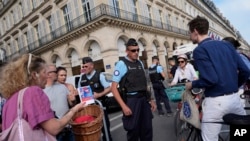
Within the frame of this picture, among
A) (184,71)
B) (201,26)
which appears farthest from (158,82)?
(201,26)

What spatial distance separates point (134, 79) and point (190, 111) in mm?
1023

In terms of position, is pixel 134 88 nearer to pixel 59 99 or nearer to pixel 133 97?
pixel 133 97

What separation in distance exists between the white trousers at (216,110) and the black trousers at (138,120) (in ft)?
4.04

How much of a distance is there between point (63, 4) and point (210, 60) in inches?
940

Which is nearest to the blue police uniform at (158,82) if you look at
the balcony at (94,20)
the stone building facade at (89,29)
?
the stone building facade at (89,29)

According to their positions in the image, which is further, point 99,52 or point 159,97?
point 99,52

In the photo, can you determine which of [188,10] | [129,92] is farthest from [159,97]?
[188,10]

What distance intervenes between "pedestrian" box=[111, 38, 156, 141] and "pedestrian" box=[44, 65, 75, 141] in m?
0.93

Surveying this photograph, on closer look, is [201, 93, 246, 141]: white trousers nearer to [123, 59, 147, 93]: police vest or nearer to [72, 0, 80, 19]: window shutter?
[123, 59, 147, 93]: police vest

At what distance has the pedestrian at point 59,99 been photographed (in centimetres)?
408

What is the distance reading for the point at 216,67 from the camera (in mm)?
2689

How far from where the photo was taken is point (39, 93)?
6.93ft

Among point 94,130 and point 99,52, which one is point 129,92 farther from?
point 99,52

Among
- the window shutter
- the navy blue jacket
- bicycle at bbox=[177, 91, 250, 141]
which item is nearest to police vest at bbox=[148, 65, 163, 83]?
bicycle at bbox=[177, 91, 250, 141]
